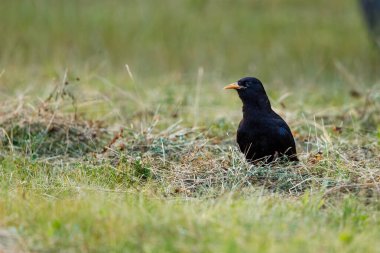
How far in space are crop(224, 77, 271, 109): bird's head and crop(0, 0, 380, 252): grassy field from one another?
1.63 ft

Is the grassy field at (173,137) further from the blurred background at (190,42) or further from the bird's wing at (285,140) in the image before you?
the bird's wing at (285,140)

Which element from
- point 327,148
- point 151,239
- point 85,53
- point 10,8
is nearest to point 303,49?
point 85,53

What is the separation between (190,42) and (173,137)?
7.33m

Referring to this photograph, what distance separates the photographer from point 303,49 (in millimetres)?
14828

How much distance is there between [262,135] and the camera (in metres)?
6.41

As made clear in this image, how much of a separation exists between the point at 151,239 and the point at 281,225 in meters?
0.78

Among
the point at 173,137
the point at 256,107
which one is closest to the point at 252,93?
the point at 256,107

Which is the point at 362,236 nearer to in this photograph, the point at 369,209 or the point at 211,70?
the point at 369,209

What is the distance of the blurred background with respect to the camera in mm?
12523

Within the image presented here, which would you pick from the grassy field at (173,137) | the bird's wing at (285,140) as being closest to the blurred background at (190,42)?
the grassy field at (173,137)

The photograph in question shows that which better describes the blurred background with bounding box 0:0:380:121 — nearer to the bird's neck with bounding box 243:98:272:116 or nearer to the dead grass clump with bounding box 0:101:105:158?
the dead grass clump with bounding box 0:101:105:158

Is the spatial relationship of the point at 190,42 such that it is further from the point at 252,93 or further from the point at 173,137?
the point at 252,93

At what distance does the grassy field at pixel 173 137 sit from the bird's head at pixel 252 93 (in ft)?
1.63

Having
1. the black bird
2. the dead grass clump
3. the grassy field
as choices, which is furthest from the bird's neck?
the dead grass clump
